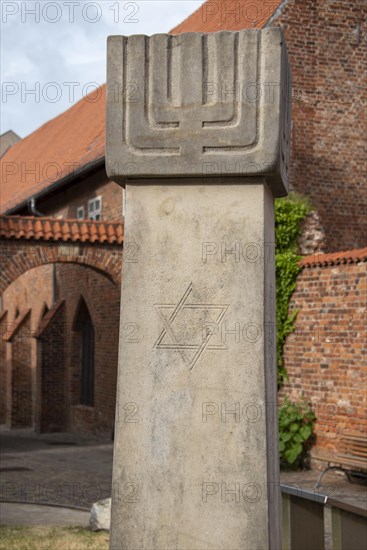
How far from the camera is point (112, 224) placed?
15.6 meters

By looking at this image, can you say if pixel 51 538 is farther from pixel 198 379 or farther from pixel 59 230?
pixel 59 230

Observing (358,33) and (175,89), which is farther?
(358,33)

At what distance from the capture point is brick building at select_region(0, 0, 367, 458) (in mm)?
13000

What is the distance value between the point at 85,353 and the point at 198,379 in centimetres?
1857

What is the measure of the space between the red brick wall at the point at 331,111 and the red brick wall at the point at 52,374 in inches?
340

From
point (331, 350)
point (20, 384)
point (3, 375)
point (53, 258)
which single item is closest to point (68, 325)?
point (20, 384)

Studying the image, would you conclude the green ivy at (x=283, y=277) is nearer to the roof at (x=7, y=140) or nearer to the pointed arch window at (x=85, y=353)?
the pointed arch window at (x=85, y=353)

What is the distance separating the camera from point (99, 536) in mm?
7820

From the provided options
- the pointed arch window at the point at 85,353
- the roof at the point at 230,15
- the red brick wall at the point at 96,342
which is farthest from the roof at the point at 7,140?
the pointed arch window at the point at 85,353

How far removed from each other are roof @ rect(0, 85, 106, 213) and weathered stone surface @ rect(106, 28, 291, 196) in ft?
45.4

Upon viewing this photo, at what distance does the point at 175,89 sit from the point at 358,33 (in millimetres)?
13070

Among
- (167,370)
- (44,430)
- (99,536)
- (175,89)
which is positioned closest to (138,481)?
(167,370)

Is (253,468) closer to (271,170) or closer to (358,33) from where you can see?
(271,170)

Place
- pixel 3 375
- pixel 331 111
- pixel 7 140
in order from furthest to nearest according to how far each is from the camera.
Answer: pixel 7 140 < pixel 3 375 < pixel 331 111
